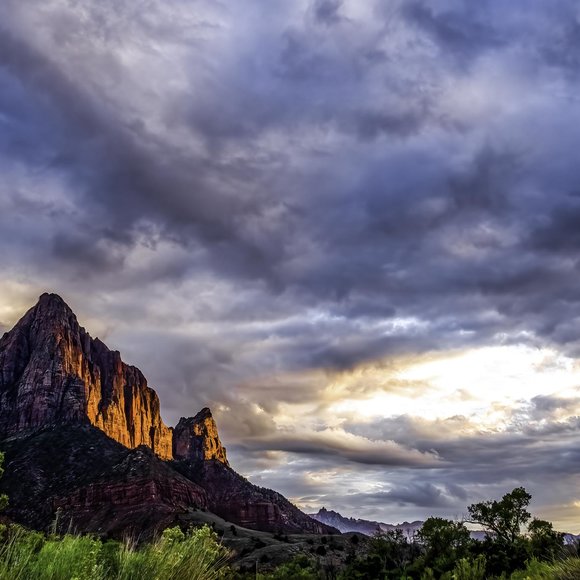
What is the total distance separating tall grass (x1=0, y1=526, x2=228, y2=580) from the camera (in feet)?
28.0

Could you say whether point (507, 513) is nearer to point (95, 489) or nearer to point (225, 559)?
point (225, 559)

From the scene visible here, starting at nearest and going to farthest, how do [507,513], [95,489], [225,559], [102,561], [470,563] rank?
[102,561]
[225,559]
[470,563]
[507,513]
[95,489]

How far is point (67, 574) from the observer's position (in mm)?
8805

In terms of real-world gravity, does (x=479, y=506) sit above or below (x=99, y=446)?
below

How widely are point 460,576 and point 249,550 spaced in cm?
9646

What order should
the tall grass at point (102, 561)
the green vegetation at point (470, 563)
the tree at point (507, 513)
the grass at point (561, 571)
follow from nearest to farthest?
the tall grass at point (102, 561) < the grass at point (561, 571) < the green vegetation at point (470, 563) < the tree at point (507, 513)

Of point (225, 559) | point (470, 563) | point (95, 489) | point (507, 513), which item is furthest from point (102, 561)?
point (95, 489)

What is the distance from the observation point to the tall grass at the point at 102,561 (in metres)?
8.53

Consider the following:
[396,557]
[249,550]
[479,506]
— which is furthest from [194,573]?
[249,550]

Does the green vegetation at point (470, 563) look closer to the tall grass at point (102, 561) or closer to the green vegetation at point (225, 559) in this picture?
the green vegetation at point (225, 559)

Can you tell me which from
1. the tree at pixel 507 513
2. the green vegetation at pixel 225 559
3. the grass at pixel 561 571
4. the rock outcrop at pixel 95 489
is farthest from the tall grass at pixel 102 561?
the rock outcrop at pixel 95 489

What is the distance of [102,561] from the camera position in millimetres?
10602

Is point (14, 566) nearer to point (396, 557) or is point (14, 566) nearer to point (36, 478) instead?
point (396, 557)

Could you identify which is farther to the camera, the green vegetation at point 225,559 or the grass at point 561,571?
the grass at point 561,571
